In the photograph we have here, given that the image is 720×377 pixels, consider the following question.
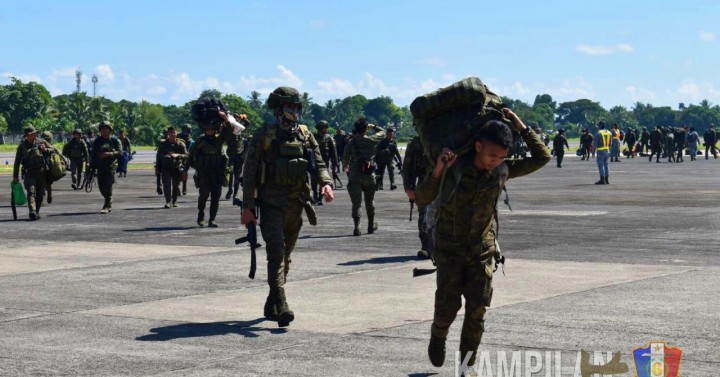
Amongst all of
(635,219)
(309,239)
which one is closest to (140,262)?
(309,239)

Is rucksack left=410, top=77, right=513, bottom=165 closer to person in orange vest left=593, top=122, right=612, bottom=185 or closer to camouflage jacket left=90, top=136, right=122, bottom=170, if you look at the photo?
camouflage jacket left=90, top=136, right=122, bottom=170

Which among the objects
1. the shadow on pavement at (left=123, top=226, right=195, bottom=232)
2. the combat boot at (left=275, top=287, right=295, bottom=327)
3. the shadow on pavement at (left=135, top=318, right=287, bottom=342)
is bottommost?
the shadow on pavement at (left=135, top=318, right=287, bottom=342)

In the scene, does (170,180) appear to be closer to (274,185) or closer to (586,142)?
(274,185)

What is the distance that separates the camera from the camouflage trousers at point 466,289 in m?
7.38

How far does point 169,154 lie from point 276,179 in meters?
16.1

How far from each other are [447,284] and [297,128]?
3125mm

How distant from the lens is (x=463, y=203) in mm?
7348

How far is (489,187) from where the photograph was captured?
736 cm

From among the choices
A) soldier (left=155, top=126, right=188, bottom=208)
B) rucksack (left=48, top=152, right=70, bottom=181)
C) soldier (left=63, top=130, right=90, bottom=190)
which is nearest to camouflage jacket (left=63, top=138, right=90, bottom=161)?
soldier (left=63, top=130, right=90, bottom=190)

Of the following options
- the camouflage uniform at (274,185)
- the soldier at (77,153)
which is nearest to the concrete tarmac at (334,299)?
the camouflage uniform at (274,185)

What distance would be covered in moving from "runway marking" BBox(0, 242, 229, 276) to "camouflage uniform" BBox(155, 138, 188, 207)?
8.08 metres

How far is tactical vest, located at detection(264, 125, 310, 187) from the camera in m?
9.95

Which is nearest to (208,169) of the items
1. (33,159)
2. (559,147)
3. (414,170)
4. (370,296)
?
(33,159)

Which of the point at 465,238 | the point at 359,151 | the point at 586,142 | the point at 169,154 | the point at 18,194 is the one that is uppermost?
the point at 586,142
